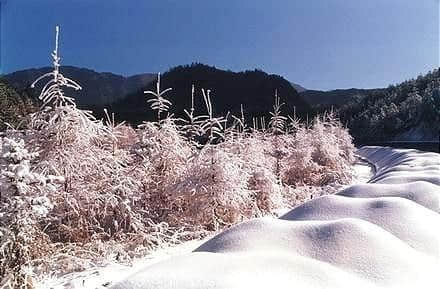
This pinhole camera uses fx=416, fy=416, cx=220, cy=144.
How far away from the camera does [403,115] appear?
60062 mm

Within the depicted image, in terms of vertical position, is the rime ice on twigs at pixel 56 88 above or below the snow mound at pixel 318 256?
above

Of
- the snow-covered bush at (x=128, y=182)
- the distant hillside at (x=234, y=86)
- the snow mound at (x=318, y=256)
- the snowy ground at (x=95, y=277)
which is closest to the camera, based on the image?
the snow mound at (x=318, y=256)

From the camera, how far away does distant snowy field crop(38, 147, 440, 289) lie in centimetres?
254

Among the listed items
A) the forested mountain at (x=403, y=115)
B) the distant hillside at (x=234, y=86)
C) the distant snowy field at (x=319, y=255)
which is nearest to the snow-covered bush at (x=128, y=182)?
the distant snowy field at (x=319, y=255)

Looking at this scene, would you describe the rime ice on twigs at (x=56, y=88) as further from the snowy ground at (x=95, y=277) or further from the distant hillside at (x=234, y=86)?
the distant hillside at (x=234, y=86)

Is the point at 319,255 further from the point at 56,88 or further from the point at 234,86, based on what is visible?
the point at 234,86

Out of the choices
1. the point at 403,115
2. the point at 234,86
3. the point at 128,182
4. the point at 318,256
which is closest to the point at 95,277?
the point at 128,182

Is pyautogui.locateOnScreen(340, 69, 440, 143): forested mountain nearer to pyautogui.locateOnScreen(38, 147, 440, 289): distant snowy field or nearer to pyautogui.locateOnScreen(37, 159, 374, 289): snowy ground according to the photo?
pyautogui.locateOnScreen(37, 159, 374, 289): snowy ground

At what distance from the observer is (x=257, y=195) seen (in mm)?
9383

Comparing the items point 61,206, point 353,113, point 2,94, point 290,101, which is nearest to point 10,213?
point 61,206

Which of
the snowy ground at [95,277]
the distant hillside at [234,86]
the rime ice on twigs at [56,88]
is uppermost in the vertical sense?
the distant hillside at [234,86]

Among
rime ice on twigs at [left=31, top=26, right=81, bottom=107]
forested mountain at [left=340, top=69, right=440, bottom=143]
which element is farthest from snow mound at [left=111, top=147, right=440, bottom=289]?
forested mountain at [left=340, top=69, right=440, bottom=143]

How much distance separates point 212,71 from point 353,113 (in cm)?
4275

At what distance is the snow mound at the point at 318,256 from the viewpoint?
253 centimetres
